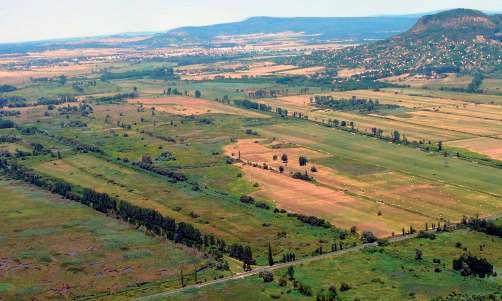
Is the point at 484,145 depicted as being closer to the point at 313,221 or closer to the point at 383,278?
the point at 313,221

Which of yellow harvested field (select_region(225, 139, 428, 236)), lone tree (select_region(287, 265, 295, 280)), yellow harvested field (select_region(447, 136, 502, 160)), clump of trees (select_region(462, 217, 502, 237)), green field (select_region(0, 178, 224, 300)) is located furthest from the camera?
yellow harvested field (select_region(447, 136, 502, 160))

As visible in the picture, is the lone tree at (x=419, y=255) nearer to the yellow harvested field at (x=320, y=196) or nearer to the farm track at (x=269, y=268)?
the farm track at (x=269, y=268)

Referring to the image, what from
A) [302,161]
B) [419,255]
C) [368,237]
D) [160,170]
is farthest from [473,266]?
[160,170]

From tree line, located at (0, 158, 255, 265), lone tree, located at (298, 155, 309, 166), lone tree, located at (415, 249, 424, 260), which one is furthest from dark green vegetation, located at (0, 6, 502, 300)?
lone tree, located at (298, 155, 309, 166)

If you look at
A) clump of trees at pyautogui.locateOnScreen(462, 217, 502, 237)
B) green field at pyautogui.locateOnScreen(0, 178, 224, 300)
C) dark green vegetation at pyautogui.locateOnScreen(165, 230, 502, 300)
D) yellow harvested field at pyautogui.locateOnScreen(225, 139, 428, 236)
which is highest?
clump of trees at pyautogui.locateOnScreen(462, 217, 502, 237)

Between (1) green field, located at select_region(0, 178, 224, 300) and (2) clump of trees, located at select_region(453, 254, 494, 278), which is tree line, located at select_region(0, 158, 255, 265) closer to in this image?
(1) green field, located at select_region(0, 178, 224, 300)

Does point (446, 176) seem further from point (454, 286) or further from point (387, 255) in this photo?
point (454, 286)

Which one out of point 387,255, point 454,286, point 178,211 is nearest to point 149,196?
point 178,211

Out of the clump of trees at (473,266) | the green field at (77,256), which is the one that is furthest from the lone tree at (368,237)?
→ the green field at (77,256)
